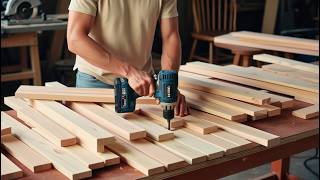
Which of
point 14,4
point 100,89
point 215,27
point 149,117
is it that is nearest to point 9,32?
point 14,4

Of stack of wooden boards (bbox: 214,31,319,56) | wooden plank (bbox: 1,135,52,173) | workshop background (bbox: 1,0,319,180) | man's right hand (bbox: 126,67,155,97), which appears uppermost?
man's right hand (bbox: 126,67,155,97)

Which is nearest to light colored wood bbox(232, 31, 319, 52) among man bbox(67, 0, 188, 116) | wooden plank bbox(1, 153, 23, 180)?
man bbox(67, 0, 188, 116)

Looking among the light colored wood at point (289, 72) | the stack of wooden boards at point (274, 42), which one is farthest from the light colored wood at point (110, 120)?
the stack of wooden boards at point (274, 42)

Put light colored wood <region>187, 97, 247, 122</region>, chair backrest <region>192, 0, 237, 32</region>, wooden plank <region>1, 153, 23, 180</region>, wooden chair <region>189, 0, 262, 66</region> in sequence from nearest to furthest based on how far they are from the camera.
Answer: wooden plank <region>1, 153, 23, 180</region> → light colored wood <region>187, 97, 247, 122</region> → wooden chair <region>189, 0, 262, 66</region> → chair backrest <region>192, 0, 237, 32</region>

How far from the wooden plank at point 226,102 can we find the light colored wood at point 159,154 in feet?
1.21

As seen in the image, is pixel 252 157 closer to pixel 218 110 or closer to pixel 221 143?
pixel 221 143

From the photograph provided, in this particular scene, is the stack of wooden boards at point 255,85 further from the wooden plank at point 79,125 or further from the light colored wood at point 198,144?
the wooden plank at point 79,125

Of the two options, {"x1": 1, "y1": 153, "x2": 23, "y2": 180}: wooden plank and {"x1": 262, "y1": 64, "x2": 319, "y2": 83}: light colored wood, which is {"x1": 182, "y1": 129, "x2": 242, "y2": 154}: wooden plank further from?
{"x1": 262, "y1": 64, "x2": 319, "y2": 83}: light colored wood

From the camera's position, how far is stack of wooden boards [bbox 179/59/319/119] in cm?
153

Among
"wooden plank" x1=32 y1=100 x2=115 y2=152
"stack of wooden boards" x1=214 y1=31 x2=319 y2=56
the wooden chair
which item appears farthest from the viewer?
the wooden chair

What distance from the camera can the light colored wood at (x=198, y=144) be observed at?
1.17 meters

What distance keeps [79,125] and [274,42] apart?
4.47ft

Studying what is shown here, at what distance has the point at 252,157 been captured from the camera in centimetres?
127

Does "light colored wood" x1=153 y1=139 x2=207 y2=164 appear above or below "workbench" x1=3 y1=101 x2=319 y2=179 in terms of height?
above
